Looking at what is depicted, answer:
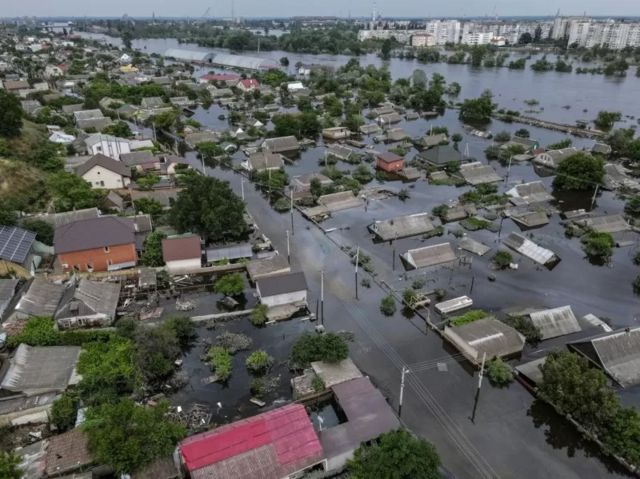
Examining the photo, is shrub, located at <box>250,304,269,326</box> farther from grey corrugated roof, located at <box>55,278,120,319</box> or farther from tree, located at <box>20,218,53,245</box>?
tree, located at <box>20,218,53,245</box>

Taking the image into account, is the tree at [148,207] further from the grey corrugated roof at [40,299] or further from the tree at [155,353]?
the tree at [155,353]

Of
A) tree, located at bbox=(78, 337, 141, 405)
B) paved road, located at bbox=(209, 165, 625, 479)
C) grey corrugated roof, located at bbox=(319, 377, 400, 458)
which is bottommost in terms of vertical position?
paved road, located at bbox=(209, 165, 625, 479)

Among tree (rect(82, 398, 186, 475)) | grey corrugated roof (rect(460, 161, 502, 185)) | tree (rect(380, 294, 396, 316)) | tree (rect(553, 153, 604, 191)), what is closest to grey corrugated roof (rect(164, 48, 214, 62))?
grey corrugated roof (rect(460, 161, 502, 185))

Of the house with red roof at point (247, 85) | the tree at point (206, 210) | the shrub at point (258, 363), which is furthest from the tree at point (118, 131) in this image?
the shrub at point (258, 363)

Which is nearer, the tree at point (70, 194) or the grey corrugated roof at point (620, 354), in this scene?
the grey corrugated roof at point (620, 354)

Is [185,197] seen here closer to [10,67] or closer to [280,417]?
[280,417]

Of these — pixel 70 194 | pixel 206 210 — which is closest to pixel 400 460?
pixel 206 210

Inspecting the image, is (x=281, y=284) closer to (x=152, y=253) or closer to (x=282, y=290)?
(x=282, y=290)
